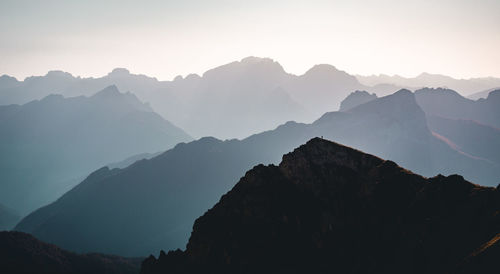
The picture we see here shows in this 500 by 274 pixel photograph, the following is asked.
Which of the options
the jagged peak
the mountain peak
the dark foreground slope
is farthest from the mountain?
Answer: the jagged peak

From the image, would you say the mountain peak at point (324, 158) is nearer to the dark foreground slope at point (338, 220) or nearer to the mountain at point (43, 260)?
the dark foreground slope at point (338, 220)

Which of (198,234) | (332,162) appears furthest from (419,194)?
(198,234)

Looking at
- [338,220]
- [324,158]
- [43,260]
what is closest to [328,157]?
[324,158]

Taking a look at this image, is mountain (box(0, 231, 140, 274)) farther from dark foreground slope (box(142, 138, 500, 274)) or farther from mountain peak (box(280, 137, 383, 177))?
mountain peak (box(280, 137, 383, 177))

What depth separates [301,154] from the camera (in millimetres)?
74938

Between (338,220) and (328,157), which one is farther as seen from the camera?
(328,157)

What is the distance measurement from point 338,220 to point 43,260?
123 metres

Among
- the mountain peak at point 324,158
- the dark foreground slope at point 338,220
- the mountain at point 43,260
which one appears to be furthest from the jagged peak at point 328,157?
the mountain at point 43,260

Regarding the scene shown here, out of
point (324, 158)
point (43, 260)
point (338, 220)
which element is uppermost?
point (43, 260)

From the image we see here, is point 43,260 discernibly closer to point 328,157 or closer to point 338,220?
point 328,157

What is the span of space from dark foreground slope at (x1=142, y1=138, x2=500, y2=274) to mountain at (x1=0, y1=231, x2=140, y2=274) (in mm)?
82767

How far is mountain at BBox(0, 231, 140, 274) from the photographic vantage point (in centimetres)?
13350

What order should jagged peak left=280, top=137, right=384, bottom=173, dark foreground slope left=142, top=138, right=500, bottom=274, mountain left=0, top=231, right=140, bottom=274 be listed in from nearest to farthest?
dark foreground slope left=142, top=138, right=500, bottom=274, jagged peak left=280, top=137, right=384, bottom=173, mountain left=0, top=231, right=140, bottom=274

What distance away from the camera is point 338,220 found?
67312mm
